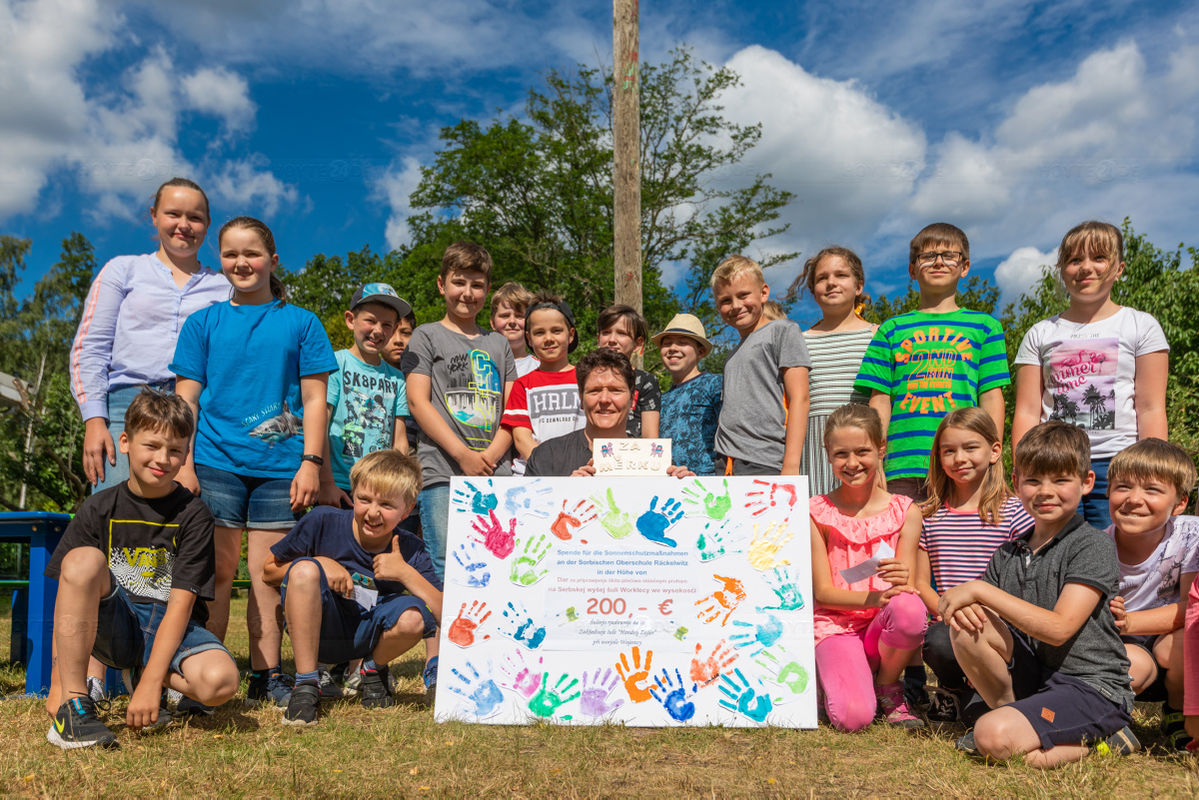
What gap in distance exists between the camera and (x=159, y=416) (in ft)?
11.8

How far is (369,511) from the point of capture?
3928 mm

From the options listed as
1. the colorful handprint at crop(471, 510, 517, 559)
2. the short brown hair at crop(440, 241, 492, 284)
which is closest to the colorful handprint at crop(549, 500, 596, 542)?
the colorful handprint at crop(471, 510, 517, 559)

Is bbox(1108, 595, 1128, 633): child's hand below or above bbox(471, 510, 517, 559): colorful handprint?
below

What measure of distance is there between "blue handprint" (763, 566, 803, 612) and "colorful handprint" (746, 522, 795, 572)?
0.11 feet

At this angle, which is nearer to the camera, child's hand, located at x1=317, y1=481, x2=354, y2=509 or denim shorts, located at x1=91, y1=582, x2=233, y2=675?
Answer: denim shorts, located at x1=91, y1=582, x2=233, y2=675

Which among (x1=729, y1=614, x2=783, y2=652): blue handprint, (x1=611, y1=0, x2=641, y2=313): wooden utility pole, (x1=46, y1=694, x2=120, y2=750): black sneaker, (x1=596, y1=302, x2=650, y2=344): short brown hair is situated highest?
(x1=611, y1=0, x2=641, y2=313): wooden utility pole

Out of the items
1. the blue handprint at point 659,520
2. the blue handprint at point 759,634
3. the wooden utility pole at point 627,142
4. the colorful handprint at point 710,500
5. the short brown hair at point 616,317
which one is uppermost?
the wooden utility pole at point 627,142

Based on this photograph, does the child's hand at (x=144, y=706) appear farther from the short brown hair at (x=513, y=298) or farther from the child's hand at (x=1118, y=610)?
the child's hand at (x=1118, y=610)

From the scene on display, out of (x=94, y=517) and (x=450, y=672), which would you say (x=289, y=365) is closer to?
(x=94, y=517)

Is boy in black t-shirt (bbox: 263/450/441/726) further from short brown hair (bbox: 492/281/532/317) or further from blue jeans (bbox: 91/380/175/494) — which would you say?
short brown hair (bbox: 492/281/532/317)

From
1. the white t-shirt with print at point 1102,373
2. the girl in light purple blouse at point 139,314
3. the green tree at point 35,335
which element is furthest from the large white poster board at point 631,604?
the green tree at point 35,335

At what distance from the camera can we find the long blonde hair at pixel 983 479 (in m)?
3.79

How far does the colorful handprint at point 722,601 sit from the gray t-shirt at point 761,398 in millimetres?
1031

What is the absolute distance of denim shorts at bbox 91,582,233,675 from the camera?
347 centimetres
